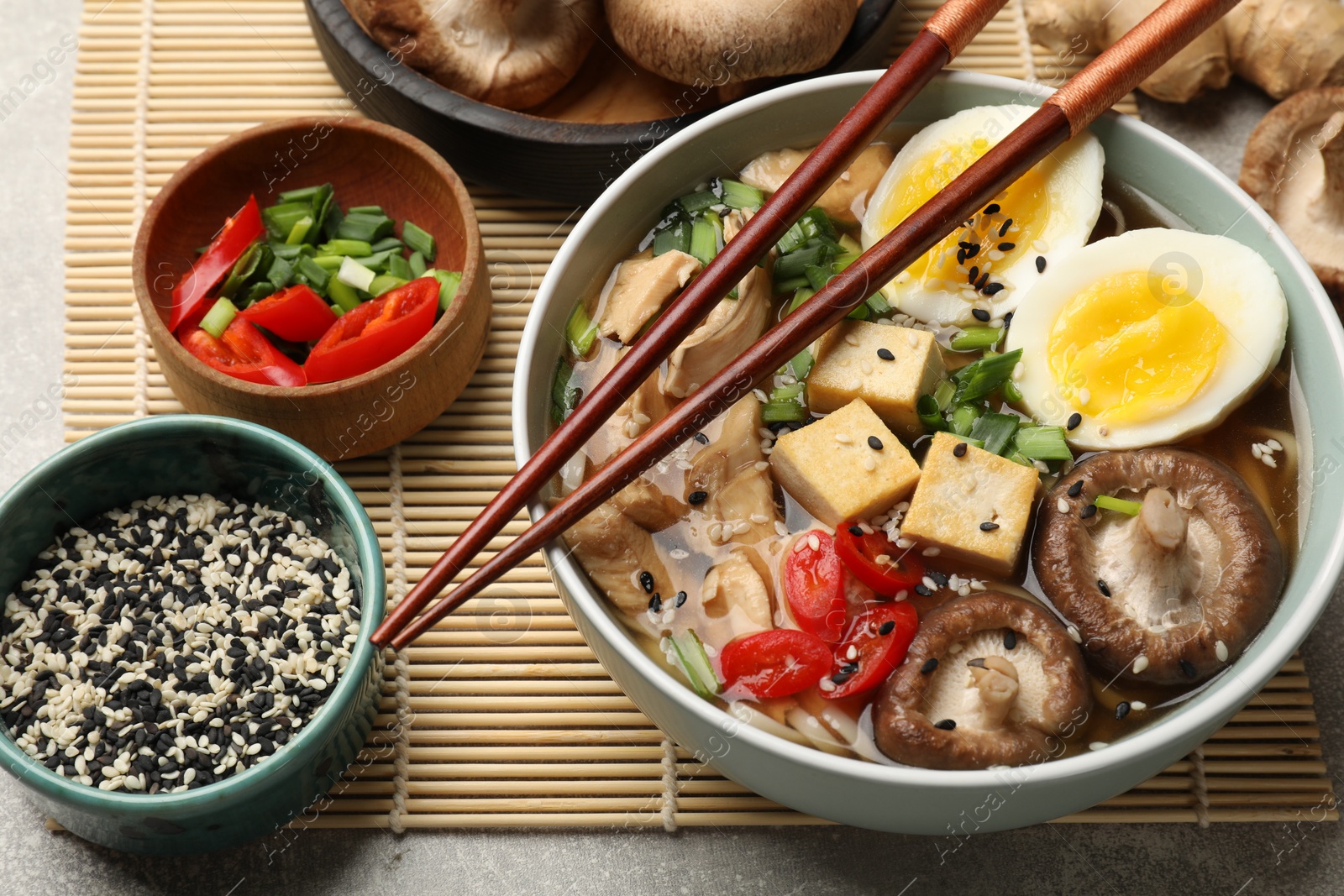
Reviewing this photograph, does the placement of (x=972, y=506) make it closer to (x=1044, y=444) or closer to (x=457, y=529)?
(x=1044, y=444)

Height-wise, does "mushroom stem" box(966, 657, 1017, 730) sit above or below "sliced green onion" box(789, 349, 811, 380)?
below

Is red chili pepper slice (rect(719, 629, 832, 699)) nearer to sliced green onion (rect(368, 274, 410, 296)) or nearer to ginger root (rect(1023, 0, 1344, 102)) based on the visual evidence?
sliced green onion (rect(368, 274, 410, 296))

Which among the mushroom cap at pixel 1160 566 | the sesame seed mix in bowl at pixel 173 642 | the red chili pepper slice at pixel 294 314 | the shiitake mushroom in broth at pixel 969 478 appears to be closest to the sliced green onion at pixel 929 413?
the shiitake mushroom in broth at pixel 969 478

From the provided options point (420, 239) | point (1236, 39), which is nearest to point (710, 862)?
point (420, 239)

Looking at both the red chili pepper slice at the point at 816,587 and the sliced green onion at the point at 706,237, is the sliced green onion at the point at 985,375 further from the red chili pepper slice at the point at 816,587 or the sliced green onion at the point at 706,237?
the sliced green onion at the point at 706,237

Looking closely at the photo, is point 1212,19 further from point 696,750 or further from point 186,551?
point 186,551

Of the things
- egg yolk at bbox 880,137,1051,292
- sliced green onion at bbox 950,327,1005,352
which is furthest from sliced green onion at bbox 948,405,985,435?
egg yolk at bbox 880,137,1051,292

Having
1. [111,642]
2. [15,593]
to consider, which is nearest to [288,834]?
[111,642]
